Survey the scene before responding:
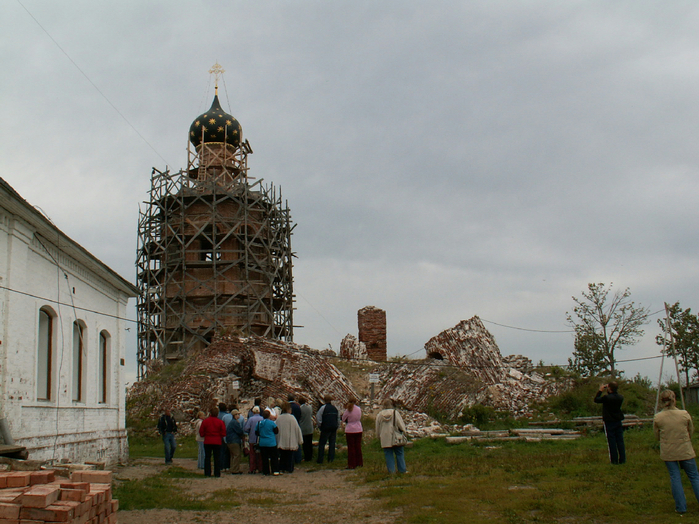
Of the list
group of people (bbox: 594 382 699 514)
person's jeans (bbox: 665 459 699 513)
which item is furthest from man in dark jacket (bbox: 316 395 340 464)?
person's jeans (bbox: 665 459 699 513)

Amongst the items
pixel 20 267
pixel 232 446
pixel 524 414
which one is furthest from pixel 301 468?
pixel 524 414

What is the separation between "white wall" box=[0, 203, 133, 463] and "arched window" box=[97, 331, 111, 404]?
8 cm

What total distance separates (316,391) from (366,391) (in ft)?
14.8

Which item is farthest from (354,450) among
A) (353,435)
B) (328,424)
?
(328,424)

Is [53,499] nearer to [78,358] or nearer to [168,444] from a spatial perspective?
[78,358]

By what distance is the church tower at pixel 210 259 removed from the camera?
107 feet

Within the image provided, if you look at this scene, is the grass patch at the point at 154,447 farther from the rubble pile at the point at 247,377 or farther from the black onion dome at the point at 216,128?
the black onion dome at the point at 216,128

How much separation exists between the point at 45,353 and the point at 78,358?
181cm

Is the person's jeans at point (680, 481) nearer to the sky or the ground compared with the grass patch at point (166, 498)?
nearer to the sky

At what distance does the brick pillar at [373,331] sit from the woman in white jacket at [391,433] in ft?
57.6

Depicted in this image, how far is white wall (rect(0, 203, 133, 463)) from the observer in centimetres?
995

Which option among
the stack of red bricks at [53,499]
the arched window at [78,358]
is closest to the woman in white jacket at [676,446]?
the stack of red bricks at [53,499]

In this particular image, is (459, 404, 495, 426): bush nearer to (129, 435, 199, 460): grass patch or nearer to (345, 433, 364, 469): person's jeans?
(129, 435, 199, 460): grass patch

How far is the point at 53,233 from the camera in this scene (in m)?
11.2
